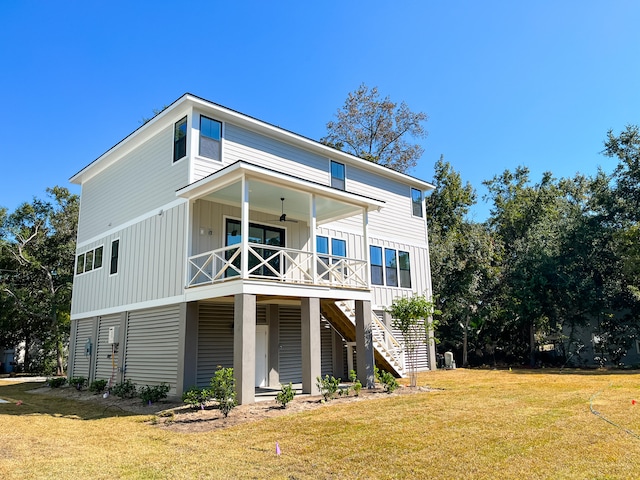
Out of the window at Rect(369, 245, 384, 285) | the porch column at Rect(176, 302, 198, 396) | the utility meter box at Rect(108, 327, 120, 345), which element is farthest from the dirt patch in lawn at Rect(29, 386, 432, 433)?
the window at Rect(369, 245, 384, 285)

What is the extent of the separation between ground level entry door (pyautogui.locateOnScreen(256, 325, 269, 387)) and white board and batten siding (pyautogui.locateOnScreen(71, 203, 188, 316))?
311 cm

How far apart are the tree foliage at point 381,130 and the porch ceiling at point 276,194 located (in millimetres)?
19324

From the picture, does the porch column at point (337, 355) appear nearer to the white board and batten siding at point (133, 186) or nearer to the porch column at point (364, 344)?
the porch column at point (364, 344)

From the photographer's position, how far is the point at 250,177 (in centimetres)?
1116

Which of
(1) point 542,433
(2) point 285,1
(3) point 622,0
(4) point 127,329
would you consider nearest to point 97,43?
(2) point 285,1

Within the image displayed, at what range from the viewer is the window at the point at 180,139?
13312 millimetres

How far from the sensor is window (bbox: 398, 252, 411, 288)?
1947 centimetres

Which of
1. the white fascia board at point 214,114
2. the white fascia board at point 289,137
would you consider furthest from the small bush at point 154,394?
the white fascia board at point 289,137

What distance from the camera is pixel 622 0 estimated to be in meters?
11.7

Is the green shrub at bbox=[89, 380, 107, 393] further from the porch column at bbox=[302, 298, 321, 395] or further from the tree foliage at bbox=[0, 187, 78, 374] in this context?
the tree foliage at bbox=[0, 187, 78, 374]

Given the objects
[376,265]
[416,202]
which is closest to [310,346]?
[376,265]

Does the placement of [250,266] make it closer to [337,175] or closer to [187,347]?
[187,347]

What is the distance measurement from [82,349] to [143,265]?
5355mm

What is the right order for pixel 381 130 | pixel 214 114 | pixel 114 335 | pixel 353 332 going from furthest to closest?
pixel 381 130, pixel 353 332, pixel 114 335, pixel 214 114
